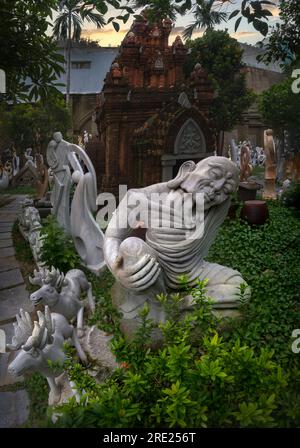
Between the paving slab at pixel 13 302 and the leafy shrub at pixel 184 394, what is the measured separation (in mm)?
2524

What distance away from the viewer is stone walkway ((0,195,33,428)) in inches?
98.0

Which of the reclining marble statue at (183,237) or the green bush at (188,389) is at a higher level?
the reclining marble statue at (183,237)

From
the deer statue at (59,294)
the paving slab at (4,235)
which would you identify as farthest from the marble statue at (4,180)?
the deer statue at (59,294)

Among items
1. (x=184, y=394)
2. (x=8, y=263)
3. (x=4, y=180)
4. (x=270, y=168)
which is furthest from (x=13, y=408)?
(x=4, y=180)

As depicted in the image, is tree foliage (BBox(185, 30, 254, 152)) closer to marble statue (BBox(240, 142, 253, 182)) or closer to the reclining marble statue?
marble statue (BBox(240, 142, 253, 182))

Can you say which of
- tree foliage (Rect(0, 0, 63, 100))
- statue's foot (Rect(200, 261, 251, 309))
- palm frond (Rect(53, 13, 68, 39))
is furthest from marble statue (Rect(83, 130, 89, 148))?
statue's foot (Rect(200, 261, 251, 309))

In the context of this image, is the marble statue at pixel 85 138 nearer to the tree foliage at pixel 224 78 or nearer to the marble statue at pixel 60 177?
the marble statue at pixel 60 177

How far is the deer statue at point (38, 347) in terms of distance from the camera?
85.4 inches

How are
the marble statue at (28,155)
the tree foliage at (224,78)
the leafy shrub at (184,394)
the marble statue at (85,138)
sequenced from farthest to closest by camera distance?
the marble statue at (28,155), the marble statue at (85,138), the tree foliage at (224,78), the leafy shrub at (184,394)

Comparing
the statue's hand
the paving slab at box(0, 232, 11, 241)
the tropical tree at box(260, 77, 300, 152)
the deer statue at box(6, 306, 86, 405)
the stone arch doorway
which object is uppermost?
the tropical tree at box(260, 77, 300, 152)

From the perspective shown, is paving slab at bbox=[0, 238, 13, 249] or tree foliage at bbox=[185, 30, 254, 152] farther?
paving slab at bbox=[0, 238, 13, 249]
